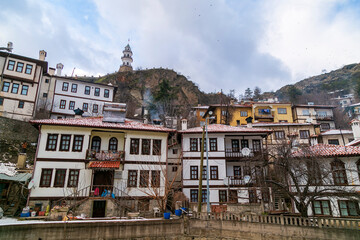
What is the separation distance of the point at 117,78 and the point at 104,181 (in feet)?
204

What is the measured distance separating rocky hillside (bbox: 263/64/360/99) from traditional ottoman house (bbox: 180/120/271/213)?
2281 inches

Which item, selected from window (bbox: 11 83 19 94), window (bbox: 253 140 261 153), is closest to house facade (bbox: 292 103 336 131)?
window (bbox: 253 140 261 153)

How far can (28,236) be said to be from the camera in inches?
532

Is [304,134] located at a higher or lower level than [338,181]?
higher

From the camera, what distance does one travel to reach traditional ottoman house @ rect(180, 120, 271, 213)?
24172mm

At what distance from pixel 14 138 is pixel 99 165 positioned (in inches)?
658

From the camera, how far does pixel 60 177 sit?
68.6 feet

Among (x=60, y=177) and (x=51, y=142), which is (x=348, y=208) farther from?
(x=51, y=142)

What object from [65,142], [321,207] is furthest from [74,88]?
[321,207]

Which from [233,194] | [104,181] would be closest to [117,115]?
[104,181]

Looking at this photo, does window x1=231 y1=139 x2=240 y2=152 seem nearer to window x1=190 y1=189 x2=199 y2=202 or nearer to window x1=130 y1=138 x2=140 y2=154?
window x1=190 y1=189 x2=199 y2=202

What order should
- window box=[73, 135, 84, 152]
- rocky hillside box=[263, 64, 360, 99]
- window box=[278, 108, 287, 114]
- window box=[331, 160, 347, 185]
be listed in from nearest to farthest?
window box=[331, 160, 347, 185] < window box=[73, 135, 84, 152] < window box=[278, 108, 287, 114] < rocky hillside box=[263, 64, 360, 99]

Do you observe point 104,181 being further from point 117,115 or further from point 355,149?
point 355,149

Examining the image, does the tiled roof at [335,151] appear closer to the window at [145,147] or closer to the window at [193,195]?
the window at [193,195]
